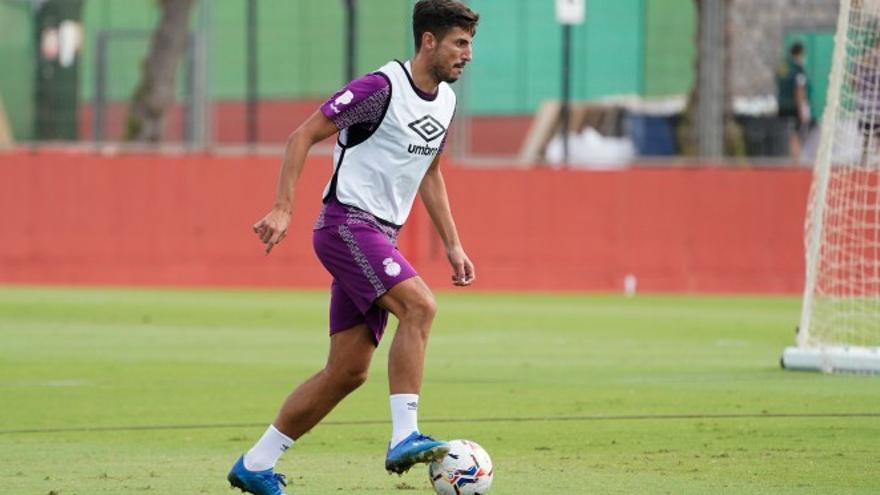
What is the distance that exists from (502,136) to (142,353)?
1335cm

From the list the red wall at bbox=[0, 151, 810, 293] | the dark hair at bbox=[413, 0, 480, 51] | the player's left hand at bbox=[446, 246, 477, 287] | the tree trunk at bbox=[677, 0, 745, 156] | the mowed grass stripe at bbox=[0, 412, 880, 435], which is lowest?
the red wall at bbox=[0, 151, 810, 293]

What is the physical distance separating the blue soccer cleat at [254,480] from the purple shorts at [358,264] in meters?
0.68

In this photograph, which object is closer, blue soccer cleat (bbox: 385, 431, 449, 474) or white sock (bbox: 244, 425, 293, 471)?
blue soccer cleat (bbox: 385, 431, 449, 474)

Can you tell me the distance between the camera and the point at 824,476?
912 cm

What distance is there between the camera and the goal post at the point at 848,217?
1506cm

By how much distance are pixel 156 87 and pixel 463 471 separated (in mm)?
20936

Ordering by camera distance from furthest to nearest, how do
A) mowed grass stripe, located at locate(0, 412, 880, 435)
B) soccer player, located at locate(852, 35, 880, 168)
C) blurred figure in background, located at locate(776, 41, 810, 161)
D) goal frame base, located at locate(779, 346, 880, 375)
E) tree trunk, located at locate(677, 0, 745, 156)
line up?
tree trunk, located at locate(677, 0, 745, 156) < blurred figure in background, located at locate(776, 41, 810, 161) < soccer player, located at locate(852, 35, 880, 168) < goal frame base, located at locate(779, 346, 880, 375) < mowed grass stripe, located at locate(0, 412, 880, 435)

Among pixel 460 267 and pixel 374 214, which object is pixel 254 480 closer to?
pixel 374 214

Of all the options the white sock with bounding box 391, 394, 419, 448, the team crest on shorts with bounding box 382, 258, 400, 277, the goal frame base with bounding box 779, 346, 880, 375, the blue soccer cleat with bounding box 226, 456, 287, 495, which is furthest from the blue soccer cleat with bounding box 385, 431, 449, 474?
the goal frame base with bounding box 779, 346, 880, 375

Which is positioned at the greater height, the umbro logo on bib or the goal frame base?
the umbro logo on bib

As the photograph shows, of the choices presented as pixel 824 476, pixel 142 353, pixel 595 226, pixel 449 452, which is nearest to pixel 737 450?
pixel 824 476

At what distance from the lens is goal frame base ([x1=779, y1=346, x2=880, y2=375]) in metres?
14.6

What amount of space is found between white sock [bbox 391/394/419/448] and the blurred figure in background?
1944 cm

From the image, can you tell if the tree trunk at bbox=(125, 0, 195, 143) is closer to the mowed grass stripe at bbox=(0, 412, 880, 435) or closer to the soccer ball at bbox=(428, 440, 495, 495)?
the mowed grass stripe at bbox=(0, 412, 880, 435)
